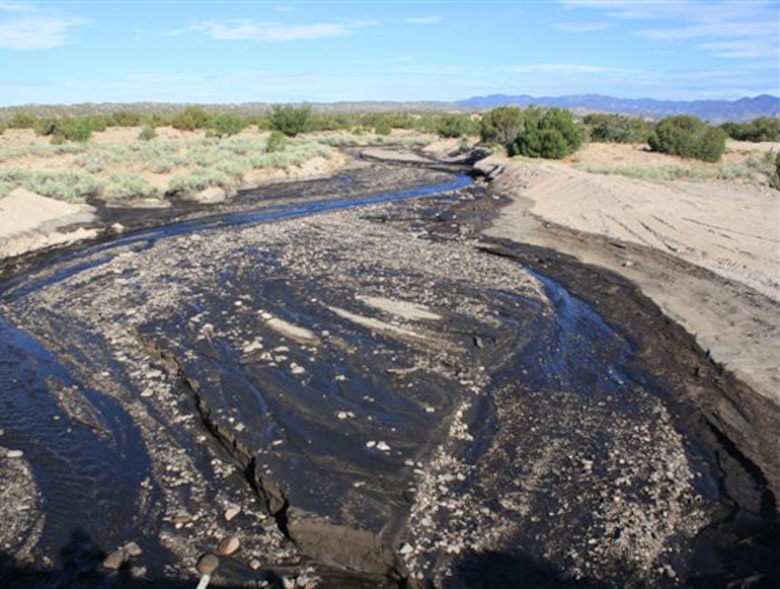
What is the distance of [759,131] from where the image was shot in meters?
49.8

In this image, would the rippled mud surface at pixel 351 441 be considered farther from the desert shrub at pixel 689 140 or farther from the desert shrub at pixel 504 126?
the desert shrub at pixel 504 126

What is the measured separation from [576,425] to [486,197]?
1995 cm

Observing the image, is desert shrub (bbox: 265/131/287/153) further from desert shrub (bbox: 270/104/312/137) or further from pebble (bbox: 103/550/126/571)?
pebble (bbox: 103/550/126/571)

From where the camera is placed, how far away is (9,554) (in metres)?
6.72

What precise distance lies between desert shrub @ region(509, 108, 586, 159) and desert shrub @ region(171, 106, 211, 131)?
31.2m

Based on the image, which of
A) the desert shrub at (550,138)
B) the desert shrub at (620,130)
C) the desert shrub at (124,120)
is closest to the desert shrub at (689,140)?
the desert shrub at (550,138)

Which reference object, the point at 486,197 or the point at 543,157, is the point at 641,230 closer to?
the point at 486,197

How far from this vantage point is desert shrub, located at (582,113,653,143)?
150 ft

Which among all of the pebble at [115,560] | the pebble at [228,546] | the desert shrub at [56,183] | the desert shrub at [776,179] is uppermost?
the desert shrub at [776,179]

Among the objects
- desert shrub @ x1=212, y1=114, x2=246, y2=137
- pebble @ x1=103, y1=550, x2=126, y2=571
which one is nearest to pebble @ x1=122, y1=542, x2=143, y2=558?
pebble @ x1=103, y1=550, x2=126, y2=571

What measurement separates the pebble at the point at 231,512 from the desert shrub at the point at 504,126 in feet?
135

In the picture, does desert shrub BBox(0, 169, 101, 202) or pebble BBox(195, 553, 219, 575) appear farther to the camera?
desert shrub BBox(0, 169, 101, 202)

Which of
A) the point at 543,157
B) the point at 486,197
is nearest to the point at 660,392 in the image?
the point at 486,197

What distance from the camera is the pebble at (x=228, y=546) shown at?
22.0 ft
